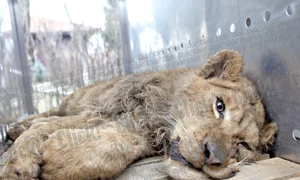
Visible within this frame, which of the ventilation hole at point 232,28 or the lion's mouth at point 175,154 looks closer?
the lion's mouth at point 175,154

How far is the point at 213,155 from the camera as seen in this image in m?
1.85

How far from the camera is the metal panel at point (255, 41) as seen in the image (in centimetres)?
209

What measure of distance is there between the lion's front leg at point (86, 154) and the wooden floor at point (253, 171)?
7cm

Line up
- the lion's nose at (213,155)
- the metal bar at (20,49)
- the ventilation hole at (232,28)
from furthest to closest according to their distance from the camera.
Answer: the metal bar at (20,49)
the ventilation hole at (232,28)
the lion's nose at (213,155)

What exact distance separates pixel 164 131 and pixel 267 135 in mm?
758

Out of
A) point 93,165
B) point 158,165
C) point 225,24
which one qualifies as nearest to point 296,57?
point 225,24

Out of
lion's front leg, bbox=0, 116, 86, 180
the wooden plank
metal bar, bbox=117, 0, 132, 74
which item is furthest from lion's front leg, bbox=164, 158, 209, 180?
metal bar, bbox=117, 0, 132, 74

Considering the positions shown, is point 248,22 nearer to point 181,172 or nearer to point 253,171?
point 253,171

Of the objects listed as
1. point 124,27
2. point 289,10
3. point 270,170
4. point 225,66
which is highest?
point 124,27

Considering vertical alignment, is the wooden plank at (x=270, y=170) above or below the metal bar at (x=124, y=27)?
below

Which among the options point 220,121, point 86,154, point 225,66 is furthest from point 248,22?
point 86,154

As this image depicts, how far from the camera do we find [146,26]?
4.62 meters

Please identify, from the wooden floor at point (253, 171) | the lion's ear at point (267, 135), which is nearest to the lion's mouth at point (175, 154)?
the wooden floor at point (253, 171)

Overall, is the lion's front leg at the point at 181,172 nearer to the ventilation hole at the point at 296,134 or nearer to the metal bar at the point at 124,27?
the ventilation hole at the point at 296,134
